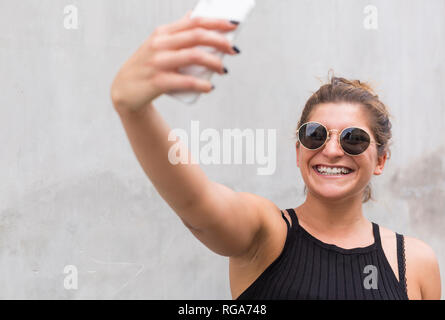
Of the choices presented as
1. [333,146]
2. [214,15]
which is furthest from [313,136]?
[214,15]

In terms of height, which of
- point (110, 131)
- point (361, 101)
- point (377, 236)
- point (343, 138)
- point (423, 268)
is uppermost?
point (110, 131)

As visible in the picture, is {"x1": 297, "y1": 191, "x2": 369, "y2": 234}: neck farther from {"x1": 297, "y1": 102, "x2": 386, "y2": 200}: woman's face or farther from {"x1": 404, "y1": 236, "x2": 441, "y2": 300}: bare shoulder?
{"x1": 404, "y1": 236, "x2": 441, "y2": 300}: bare shoulder

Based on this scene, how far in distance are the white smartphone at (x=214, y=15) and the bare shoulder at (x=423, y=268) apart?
1189mm

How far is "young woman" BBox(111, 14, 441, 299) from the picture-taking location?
3.82 ft

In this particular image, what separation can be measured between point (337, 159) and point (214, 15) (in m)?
0.85

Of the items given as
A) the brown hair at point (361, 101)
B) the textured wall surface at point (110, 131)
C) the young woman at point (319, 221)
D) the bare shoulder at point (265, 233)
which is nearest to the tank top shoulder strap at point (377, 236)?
the young woman at point (319, 221)

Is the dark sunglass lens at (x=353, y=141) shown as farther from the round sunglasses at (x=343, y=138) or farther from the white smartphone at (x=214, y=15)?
the white smartphone at (x=214, y=15)

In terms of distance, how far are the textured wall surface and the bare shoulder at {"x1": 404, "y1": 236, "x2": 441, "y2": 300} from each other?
1.05 metres

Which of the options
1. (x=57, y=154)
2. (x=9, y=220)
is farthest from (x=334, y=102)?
(x=9, y=220)

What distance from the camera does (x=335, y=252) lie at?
158 cm

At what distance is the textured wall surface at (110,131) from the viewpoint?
8.53 ft

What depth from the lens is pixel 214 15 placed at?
33.4 inches

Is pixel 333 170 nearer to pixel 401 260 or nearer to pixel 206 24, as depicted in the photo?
pixel 401 260

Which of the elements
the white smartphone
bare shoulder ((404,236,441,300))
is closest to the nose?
bare shoulder ((404,236,441,300))
